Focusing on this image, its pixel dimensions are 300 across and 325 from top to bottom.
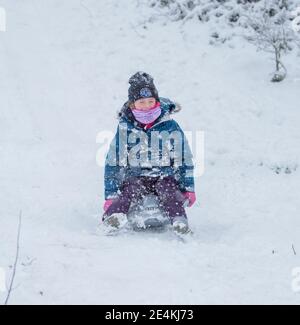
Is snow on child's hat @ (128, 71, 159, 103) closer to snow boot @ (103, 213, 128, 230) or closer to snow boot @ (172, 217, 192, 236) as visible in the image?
snow boot @ (103, 213, 128, 230)

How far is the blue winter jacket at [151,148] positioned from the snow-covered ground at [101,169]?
2.23ft

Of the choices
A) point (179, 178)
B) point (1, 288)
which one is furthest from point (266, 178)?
point (1, 288)

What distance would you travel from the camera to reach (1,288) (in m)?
3.70

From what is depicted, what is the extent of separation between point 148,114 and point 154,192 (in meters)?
0.85

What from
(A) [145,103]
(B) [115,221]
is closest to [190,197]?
(B) [115,221]

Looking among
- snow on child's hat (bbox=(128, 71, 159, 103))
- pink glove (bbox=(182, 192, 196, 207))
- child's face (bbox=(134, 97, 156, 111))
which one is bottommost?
pink glove (bbox=(182, 192, 196, 207))

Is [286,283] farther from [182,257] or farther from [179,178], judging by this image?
[179,178]

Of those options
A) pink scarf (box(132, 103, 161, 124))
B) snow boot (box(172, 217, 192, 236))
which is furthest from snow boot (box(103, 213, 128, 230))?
pink scarf (box(132, 103, 161, 124))

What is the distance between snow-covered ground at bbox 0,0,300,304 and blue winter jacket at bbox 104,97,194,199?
2.23ft

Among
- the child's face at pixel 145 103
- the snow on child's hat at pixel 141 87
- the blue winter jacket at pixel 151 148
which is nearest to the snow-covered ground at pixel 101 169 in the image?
the blue winter jacket at pixel 151 148

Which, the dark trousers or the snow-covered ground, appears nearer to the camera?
the snow-covered ground

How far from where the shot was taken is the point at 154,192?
5809 mm

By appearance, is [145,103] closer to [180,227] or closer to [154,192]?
[154,192]

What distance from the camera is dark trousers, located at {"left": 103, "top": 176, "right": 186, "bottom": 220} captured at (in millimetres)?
5406
